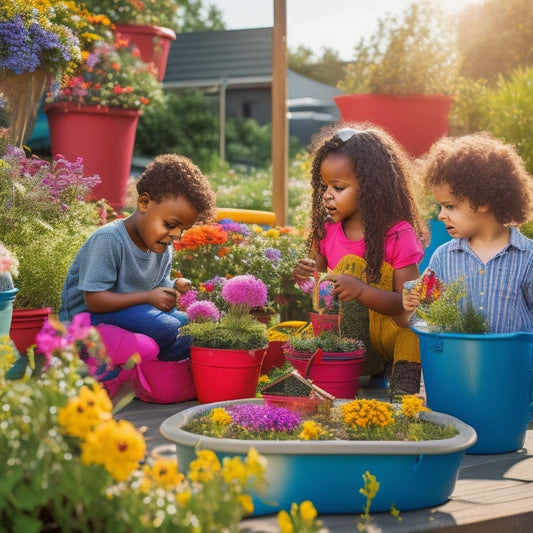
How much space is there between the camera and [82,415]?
1.27 metres

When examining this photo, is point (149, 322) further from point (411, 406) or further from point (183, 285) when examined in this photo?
point (411, 406)

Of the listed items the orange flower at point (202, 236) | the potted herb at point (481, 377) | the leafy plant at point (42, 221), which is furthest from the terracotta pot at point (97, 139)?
the potted herb at point (481, 377)

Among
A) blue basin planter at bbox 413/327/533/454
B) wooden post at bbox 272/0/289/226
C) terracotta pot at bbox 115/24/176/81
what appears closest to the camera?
blue basin planter at bbox 413/327/533/454

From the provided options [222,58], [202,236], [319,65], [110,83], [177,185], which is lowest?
[202,236]

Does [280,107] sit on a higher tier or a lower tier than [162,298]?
higher

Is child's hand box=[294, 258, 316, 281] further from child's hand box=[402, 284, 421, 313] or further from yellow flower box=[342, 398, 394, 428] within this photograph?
yellow flower box=[342, 398, 394, 428]

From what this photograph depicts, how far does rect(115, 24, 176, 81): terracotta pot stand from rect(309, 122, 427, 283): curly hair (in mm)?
4724

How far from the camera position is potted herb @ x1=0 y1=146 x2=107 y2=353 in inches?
142

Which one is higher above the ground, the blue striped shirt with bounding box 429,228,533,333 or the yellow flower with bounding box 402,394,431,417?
the blue striped shirt with bounding box 429,228,533,333

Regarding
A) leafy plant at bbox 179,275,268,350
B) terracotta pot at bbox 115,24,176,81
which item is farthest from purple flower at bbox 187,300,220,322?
terracotta pot at bbox 115,24,176,81

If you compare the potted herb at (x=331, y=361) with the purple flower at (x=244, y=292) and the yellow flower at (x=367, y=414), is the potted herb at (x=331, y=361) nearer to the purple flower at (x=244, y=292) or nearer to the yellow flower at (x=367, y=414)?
the purple flower at (x=244, y=292)

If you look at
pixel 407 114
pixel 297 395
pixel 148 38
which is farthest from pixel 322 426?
pixel 148 38

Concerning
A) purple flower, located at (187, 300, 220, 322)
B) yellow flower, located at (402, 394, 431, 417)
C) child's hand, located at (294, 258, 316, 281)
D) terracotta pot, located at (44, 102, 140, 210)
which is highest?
terracotta pot, located at (44, 102, 140, 210)

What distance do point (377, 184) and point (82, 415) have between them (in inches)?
92.8
